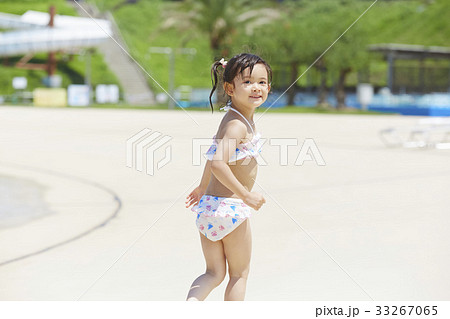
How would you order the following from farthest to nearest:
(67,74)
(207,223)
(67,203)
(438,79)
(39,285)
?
(438,79)
(67,74)
(67,203)
(39,285)
(207,223)

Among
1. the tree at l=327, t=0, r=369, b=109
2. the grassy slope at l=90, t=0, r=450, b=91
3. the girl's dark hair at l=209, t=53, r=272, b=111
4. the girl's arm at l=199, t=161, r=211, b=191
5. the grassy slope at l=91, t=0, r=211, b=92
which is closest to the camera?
the girl's dark hair at l=209, t=53, r=272, b=111

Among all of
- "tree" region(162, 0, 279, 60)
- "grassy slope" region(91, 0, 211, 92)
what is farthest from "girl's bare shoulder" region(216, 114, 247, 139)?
"grassy slope" region(91, 0, 211, 92)

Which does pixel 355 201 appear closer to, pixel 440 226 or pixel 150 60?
pixel 440 226

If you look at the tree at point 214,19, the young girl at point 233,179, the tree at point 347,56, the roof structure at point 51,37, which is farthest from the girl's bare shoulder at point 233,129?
the roof structure at point 51,37

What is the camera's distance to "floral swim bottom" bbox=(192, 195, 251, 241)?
8.13ft

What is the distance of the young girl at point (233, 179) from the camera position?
2.43m

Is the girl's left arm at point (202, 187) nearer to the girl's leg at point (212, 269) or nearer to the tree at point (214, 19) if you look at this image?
the girl's leg at point (212, 269)

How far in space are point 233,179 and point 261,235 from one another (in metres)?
1.92

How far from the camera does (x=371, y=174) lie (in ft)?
24.1

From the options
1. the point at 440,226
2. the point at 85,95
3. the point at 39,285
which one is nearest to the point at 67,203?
the point at 39,285

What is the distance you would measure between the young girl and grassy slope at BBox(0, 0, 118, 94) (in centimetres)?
3064

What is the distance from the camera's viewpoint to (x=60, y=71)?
33906mm

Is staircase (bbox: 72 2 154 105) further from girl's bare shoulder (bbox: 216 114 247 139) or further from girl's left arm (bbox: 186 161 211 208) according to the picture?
girl's bare shoulder (bbox: 216 114 247 139)

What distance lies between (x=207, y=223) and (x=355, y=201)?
10.7ft
